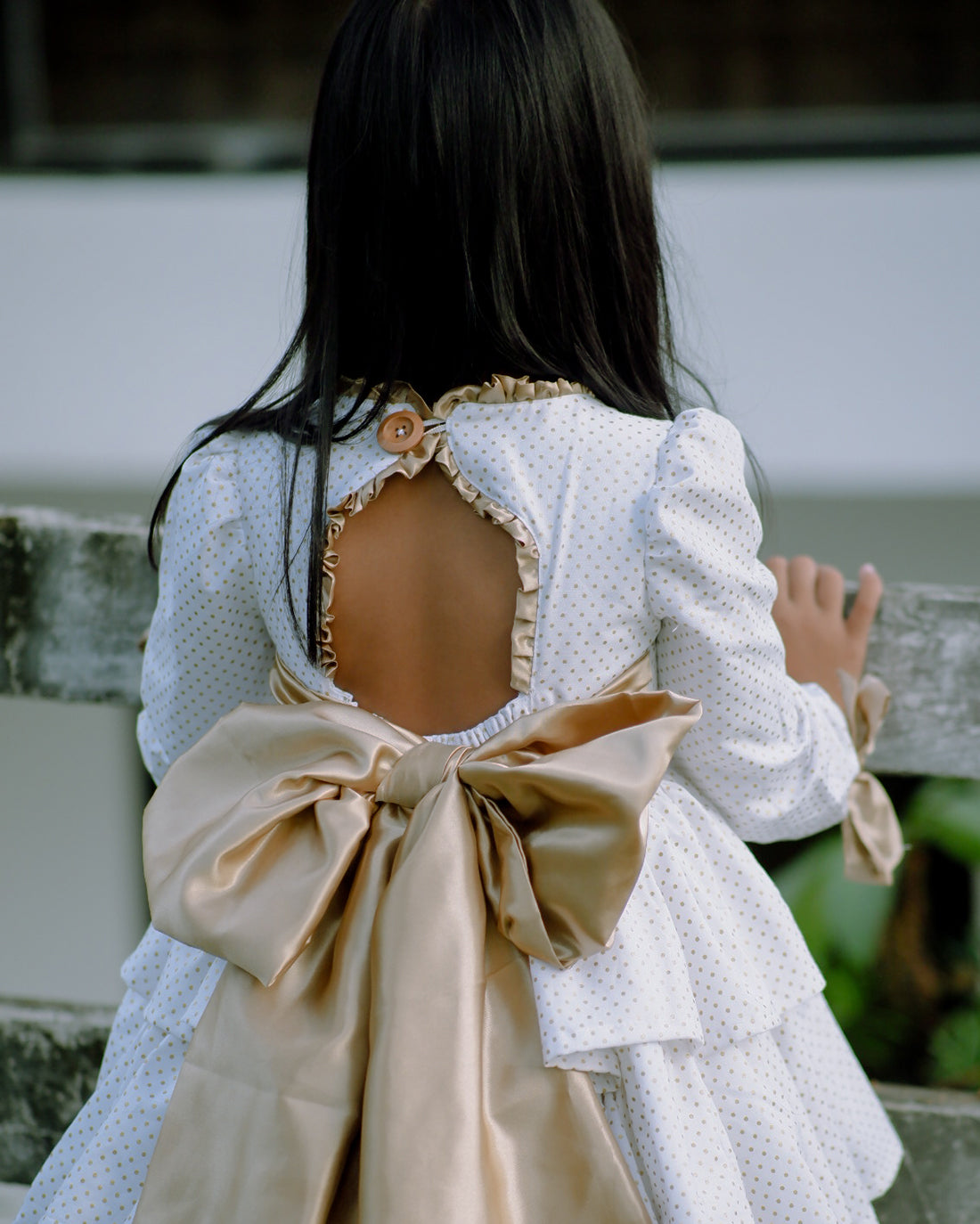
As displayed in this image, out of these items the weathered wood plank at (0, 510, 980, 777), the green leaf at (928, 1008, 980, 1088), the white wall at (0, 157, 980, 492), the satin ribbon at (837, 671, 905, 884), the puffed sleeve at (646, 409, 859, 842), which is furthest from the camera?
the green leaf at (928, 1008, 980, 1088)

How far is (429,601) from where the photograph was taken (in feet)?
2.85

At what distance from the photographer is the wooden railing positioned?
111 centimetres

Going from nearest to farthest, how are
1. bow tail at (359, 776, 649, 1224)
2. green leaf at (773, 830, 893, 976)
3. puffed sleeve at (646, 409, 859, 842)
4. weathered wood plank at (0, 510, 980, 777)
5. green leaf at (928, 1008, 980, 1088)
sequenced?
bow tail at (359, 776, 649, 1224)
puffed sleeve at (646, 409, 859, 842)
weathered wood plank at (0, 510, 980, 777)
green leaf at (928, 1008, 980, 1088)
green leaf at (773, 830, 893, 976)

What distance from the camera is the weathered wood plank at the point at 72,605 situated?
47.0 inches

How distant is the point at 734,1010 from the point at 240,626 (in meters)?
0.44

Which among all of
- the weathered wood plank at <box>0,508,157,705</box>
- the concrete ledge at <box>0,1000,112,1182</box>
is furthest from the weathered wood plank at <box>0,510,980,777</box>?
the concrete ledge at <box>0,1000,112,1182</box>

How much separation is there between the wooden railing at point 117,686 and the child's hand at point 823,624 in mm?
47

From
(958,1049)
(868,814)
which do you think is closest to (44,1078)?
(868,814)

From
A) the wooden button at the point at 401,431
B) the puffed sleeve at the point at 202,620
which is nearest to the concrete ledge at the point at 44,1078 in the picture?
the puffed sleeve at the point at 202,620

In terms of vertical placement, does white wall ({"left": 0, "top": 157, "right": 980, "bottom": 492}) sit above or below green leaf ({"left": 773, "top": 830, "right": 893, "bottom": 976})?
above

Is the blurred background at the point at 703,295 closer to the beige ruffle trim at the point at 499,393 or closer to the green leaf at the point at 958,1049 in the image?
the green leaf at the point at 958,1049

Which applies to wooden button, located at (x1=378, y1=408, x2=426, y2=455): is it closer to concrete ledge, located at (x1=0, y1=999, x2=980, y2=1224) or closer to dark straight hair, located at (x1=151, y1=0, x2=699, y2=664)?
dark straight hair, located at (x1=151, y1=0, x2=699, y2=664)

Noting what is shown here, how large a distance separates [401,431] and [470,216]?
15 centimetres

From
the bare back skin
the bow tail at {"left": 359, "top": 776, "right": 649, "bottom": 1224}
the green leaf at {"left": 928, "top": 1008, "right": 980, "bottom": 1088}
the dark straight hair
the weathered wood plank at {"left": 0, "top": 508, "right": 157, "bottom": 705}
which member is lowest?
the green leaf at {"left": 928, "top": 1008, "right": 980, "bottom": 1088}
